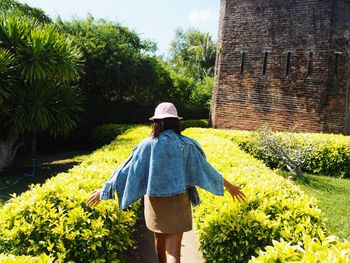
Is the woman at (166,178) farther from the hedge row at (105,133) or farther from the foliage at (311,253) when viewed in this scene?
the hedge row at (105,133)

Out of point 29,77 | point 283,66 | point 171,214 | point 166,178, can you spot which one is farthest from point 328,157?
point 29,77

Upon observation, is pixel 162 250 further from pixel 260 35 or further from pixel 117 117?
pixel 117 117

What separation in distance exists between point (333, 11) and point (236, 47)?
3.63 meters

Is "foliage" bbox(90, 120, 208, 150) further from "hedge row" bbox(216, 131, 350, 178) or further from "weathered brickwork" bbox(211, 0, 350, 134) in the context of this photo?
"hedge row" bbox(216, 131, 350, 178)

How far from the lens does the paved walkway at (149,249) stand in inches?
169

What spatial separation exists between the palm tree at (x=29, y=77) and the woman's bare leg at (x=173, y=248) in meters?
7.29

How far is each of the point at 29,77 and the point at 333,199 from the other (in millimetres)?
7914

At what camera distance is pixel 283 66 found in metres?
13.1

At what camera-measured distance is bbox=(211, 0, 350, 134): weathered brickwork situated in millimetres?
12406

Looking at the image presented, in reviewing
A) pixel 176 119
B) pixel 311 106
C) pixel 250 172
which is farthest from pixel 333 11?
pixel 176 119

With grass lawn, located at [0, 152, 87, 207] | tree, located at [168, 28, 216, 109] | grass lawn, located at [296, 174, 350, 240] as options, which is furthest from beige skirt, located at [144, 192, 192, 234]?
tree, located at [168, 28, 216, 109]

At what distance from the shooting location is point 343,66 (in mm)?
12477

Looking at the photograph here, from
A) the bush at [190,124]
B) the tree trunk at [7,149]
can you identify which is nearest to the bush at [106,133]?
the bush at [190,124]

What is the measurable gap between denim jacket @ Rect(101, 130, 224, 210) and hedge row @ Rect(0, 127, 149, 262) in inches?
13.0
